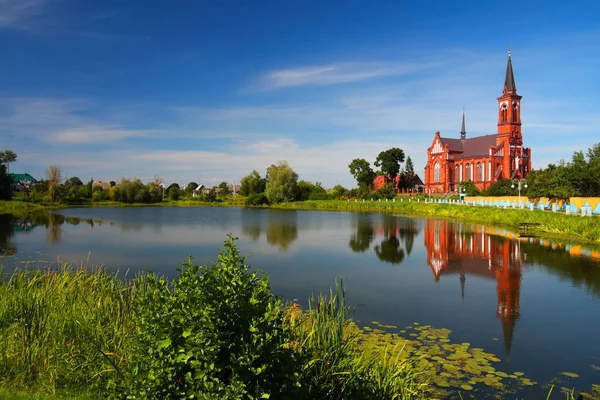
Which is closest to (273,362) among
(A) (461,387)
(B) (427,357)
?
(A) (461,387)

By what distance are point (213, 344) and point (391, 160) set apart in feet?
236

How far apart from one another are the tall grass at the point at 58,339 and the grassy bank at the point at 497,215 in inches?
878

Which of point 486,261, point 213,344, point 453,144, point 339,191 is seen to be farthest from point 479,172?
point 213,344

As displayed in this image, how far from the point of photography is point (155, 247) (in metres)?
19.1

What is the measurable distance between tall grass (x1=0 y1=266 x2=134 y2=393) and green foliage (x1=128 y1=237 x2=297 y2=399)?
1.44m

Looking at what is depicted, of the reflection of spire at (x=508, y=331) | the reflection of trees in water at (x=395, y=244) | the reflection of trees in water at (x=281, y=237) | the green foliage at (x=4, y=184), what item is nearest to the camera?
the reflection of spire at (x=508, y=331)

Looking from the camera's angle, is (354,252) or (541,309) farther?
(354,252)

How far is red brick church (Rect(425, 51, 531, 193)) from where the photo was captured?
65938 millimetres

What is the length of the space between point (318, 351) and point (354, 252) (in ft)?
46.6

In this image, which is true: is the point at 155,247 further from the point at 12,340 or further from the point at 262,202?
the point at 262,202

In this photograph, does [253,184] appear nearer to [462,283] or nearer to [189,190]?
[189,190]

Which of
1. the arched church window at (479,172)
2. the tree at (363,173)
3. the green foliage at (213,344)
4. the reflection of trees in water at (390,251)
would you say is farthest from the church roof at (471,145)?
the green foliage at (213,344)

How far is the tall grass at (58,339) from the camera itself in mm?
5035

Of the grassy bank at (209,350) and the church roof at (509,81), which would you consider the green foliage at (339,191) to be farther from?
the grassy bank at (209,350)
